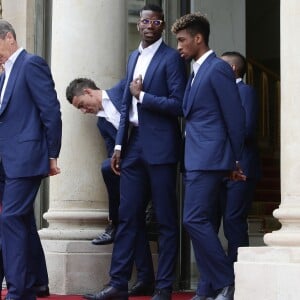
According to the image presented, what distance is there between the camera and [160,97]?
858 centimetres

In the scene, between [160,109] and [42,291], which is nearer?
[160,109]

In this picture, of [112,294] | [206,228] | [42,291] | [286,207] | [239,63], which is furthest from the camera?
[239,63]

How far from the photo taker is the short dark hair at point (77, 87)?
962cm

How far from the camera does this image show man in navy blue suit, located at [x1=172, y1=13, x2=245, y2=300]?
26.0 feet

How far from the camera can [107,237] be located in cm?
977

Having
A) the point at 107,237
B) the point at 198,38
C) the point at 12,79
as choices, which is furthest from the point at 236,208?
the point at 12,79

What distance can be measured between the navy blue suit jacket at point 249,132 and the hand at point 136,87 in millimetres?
1055

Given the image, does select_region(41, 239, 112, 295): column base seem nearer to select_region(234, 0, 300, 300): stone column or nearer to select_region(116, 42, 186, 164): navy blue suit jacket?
select_region(116, 42, 186, 164): navy blue suit jacket

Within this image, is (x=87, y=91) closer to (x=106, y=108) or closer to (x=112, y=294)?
(x=106, y=108)

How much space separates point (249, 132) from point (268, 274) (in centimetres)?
208

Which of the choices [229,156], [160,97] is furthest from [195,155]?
[160,97]

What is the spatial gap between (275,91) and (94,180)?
9.37 m

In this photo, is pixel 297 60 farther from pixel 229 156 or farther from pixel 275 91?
pixel 275 91

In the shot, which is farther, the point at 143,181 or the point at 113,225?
the point at 113,225
